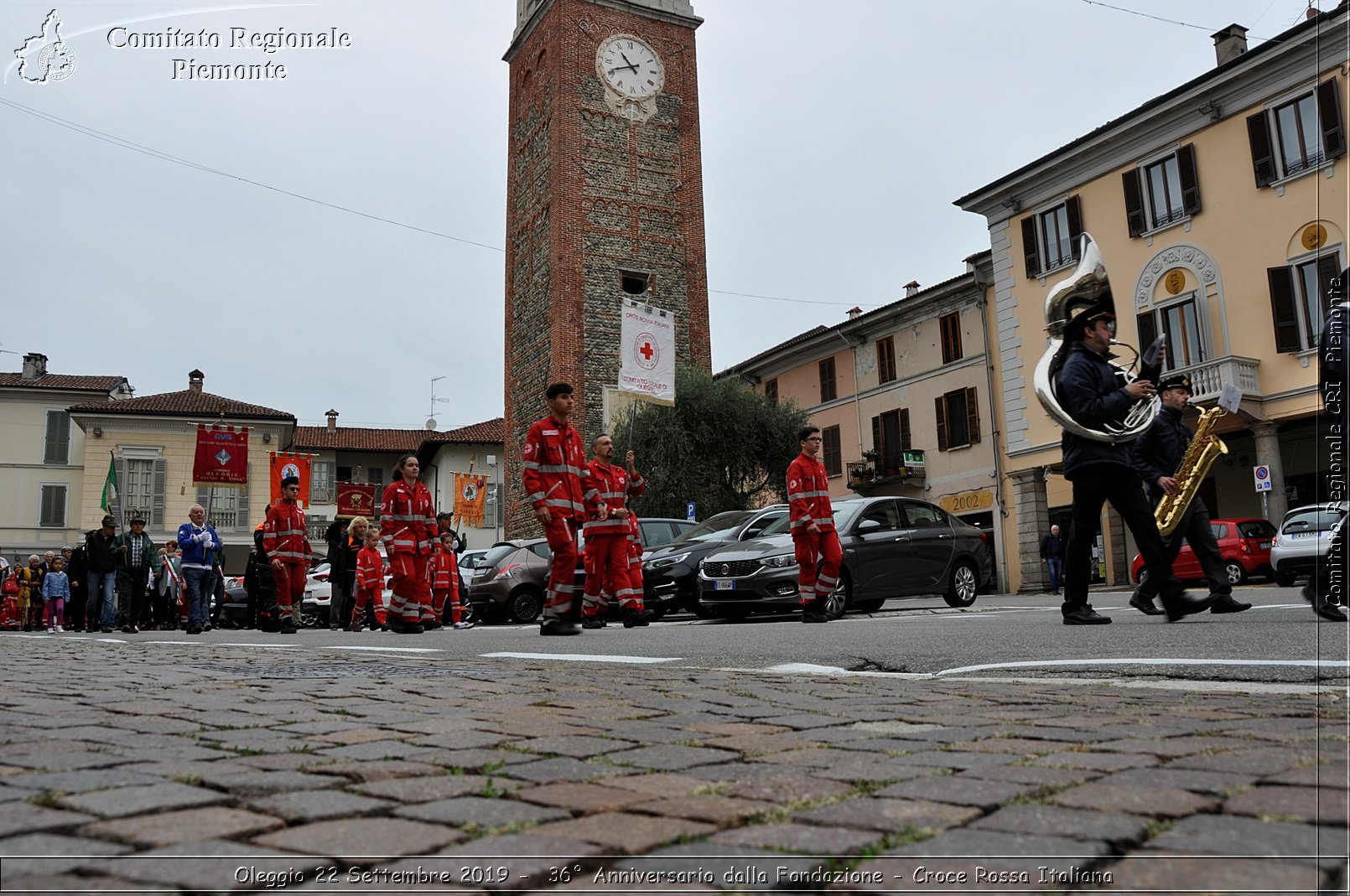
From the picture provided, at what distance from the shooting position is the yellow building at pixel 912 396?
37.5 meters

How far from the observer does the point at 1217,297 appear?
1099 inches

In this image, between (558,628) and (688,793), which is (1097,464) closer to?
(558,628)

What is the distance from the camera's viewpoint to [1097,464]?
817cm

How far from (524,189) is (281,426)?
19879 millimetres

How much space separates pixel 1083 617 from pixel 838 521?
6.61 meters

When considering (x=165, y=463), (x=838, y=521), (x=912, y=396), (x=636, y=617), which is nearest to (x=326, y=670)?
(x=636, y=617)

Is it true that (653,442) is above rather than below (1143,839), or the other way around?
above

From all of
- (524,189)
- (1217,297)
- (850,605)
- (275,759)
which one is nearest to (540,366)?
(524,189)

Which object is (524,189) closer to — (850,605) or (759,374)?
(759,374)

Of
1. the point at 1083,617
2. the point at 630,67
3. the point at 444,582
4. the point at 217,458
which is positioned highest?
the point at 630,67

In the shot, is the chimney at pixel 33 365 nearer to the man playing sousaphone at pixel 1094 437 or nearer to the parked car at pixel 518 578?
the parked car at pixel 518 578

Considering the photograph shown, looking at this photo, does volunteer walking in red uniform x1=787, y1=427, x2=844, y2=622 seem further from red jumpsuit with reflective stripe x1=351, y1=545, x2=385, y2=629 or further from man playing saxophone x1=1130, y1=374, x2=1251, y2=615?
red jumpsuit with reflective stripe x1=351, y1=545, x2=385, y2=629

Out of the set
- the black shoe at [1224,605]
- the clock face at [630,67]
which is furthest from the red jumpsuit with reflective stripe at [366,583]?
the clock face at [630,67]

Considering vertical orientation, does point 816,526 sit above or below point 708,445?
below
